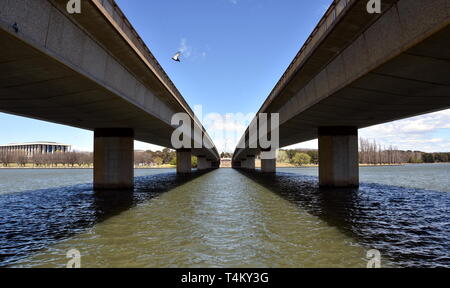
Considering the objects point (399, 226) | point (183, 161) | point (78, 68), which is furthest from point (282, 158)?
point (78, 68)

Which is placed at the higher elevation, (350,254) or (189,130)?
(189,130)


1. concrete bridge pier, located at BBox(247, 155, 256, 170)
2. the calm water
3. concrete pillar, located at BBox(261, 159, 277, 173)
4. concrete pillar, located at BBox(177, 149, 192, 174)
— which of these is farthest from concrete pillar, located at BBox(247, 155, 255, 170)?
the calm water

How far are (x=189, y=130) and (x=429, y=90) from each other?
1094 inches

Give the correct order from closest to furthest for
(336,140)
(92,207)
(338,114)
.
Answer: (92,207) → (338,114) → (336,140)

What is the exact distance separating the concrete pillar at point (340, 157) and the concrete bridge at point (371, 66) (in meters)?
2.21

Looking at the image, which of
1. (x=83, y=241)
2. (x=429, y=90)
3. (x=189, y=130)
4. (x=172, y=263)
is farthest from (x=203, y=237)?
(x=189, y=130)

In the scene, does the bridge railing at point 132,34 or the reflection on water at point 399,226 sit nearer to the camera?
the reflection on water at point 399,226

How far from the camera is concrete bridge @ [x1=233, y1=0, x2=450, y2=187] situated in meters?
8.08

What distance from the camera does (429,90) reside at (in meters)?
13.4

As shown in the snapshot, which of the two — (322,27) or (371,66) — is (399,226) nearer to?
(371,66)

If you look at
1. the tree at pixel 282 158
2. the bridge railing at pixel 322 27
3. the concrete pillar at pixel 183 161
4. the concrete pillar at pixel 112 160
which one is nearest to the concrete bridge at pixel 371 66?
the bridge railing at pixel 322 27

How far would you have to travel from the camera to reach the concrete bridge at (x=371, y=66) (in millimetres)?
8077

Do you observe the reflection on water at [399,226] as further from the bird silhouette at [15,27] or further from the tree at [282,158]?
the tree at [282,158]
